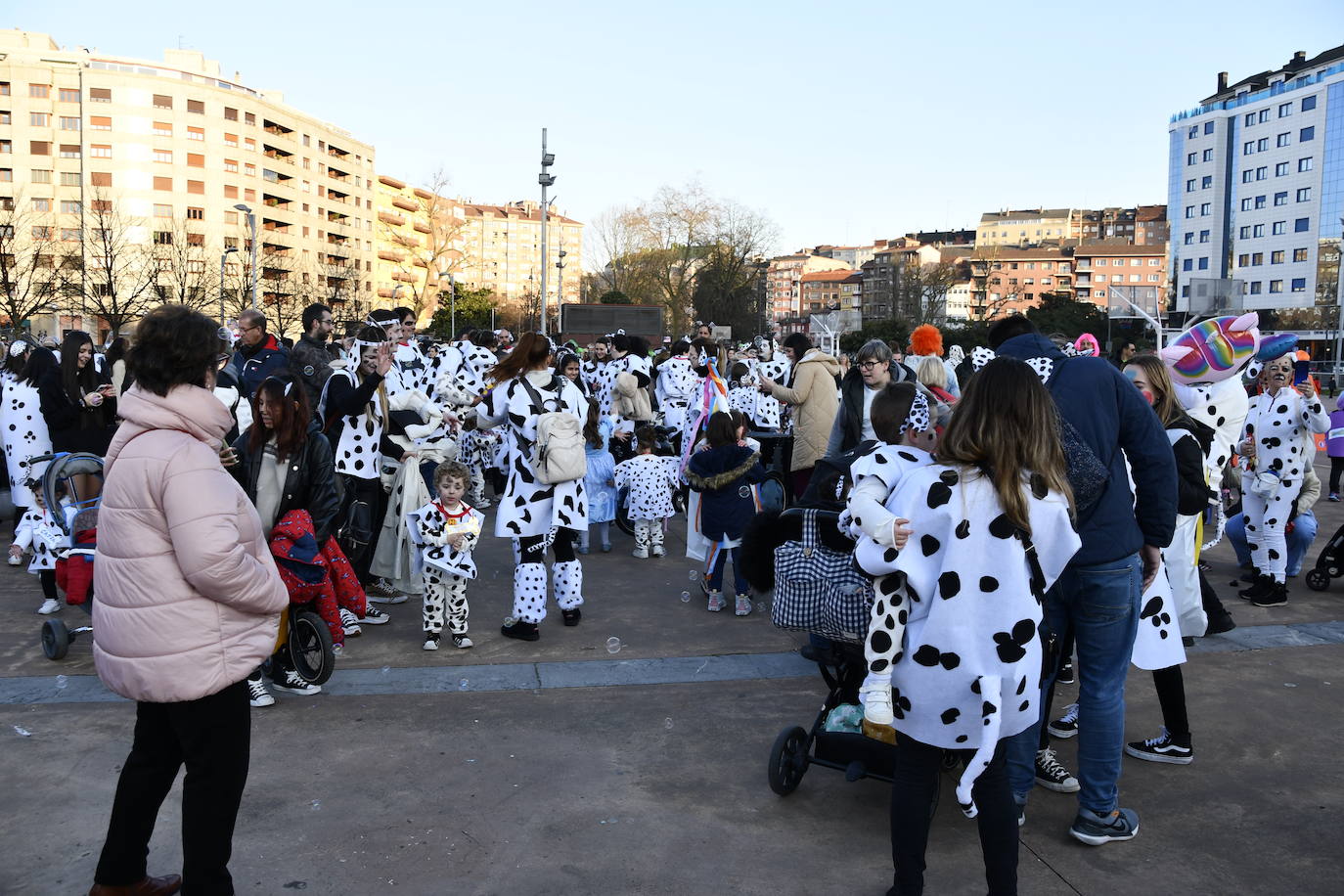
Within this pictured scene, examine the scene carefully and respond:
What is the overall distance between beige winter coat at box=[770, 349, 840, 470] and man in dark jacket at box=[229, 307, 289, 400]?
3.97 metres

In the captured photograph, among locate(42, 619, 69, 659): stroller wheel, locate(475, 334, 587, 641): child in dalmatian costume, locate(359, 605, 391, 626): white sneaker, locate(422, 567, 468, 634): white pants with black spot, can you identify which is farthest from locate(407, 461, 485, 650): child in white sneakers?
locate(42, 619, 69, 659): stroller wheel

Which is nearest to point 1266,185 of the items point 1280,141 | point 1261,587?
point 1280,141

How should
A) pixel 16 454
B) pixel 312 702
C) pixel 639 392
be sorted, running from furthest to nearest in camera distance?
pixel 639 392 → pixel 16 454 → pixel 312 702

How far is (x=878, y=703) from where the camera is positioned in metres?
3.04

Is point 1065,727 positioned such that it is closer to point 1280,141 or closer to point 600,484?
point 600,484

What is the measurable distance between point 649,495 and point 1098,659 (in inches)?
227

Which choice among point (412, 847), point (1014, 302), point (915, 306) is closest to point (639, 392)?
point (412, 847)

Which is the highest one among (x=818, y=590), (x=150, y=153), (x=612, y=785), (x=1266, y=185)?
(x=150, y=153)

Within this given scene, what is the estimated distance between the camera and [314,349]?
26.3ft

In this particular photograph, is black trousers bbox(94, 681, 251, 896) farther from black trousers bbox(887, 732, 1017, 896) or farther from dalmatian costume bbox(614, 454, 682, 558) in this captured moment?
dalmatian costume bbox(614, 454, 682, 558)

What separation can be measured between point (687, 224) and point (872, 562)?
2466 inches

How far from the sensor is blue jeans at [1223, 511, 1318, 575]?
26.3 feet

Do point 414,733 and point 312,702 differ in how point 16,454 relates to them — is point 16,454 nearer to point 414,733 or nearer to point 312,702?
point 312,702

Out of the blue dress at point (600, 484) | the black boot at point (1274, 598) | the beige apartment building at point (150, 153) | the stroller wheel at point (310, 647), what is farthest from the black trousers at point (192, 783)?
the beige apartment building at point (150, 153)
